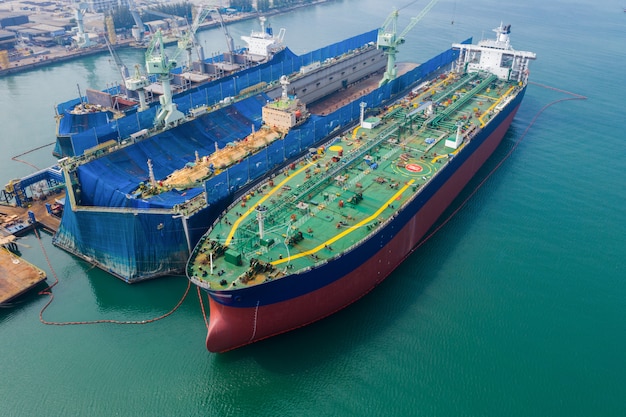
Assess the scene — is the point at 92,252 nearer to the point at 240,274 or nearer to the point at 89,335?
the point at 89,335

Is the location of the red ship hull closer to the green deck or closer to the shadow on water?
the green deck

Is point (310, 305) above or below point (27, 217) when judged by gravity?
above

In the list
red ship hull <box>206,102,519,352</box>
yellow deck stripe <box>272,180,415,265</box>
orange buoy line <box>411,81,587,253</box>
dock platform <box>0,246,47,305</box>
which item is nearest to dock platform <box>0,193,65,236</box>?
dock platform <box>0,246,47,305</box>

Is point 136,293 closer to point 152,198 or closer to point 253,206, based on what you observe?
point 152,198

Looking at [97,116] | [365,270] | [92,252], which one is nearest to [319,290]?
[365,270]

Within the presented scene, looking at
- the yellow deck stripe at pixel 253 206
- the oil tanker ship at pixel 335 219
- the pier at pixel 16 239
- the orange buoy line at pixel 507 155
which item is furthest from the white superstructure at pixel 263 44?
the pier at pixel 16 239

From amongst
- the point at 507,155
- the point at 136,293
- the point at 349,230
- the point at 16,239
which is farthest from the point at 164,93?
the point at 507,155
